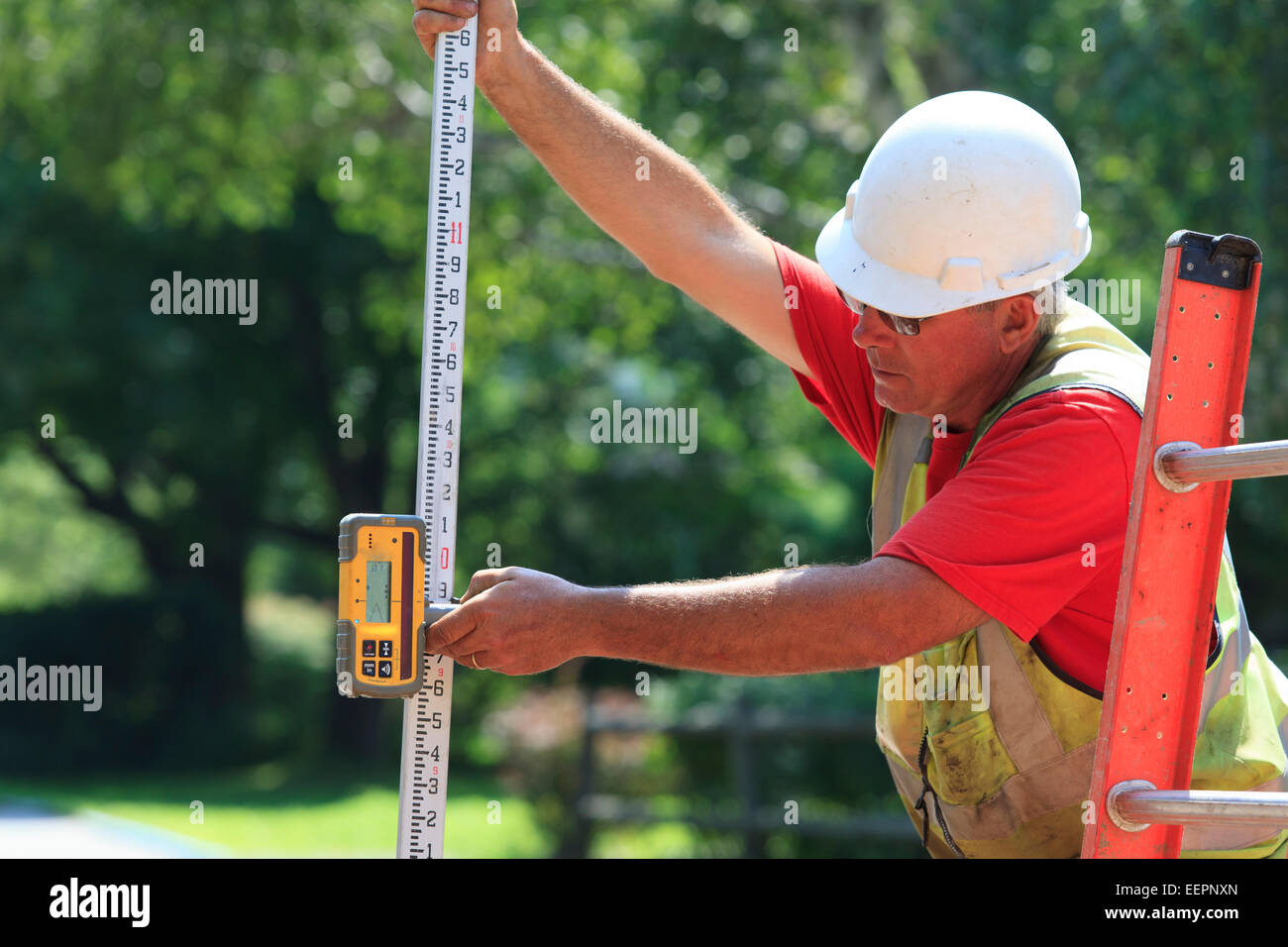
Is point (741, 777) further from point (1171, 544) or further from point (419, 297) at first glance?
point (1171, 544)

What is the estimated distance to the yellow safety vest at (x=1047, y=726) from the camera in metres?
2.87

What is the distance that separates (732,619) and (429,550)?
788mm

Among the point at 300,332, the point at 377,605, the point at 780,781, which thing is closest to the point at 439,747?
the point at 377,605

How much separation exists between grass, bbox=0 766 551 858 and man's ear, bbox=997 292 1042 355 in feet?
28.6

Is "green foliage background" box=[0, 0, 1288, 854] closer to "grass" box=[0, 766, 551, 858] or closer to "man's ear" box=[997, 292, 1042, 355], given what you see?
"grass" box=[0, 766, 551, 858]

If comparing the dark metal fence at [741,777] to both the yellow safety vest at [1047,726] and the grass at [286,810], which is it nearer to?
the grass at [286,810]

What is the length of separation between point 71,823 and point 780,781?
18.4 ft

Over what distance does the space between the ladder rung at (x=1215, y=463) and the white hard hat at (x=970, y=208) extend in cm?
63

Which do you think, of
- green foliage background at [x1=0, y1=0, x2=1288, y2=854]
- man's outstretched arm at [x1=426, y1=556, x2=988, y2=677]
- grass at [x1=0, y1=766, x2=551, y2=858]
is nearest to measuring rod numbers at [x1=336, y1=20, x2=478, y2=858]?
man's outstretched arm at [x1=426, y1=556, x2=988, y2=677]

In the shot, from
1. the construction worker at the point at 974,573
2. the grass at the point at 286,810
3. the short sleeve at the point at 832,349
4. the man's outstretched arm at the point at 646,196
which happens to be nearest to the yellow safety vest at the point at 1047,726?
the construction worker at the point at 974,573

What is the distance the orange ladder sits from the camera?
2502 millimetres

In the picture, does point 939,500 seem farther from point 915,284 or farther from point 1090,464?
point 915,284

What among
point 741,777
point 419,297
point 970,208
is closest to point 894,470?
point 970,208

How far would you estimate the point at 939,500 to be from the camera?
2775 millimetres
